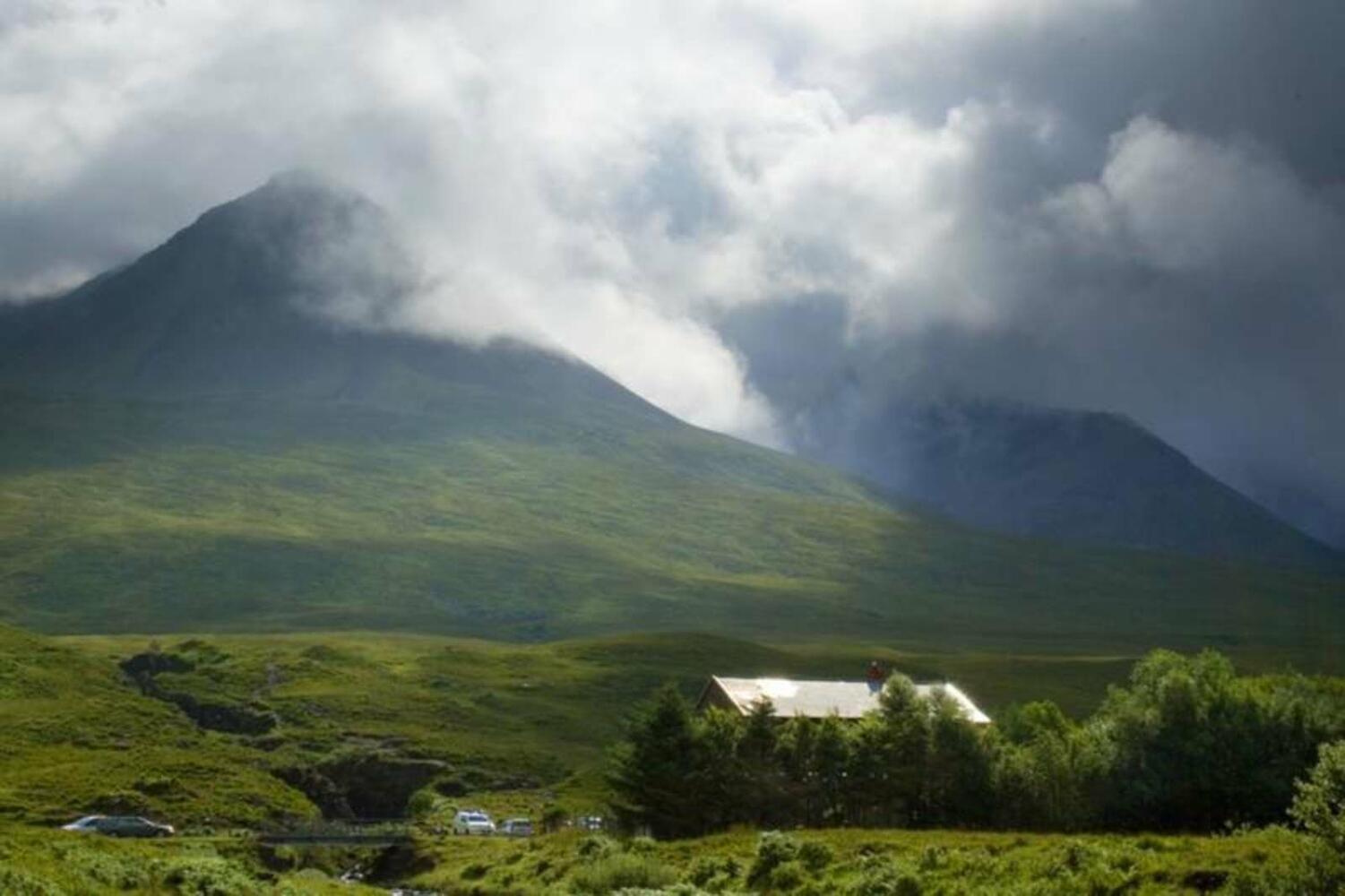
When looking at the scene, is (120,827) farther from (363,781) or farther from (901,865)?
(901,865)

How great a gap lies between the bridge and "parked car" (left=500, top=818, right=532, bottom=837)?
22.2 ft

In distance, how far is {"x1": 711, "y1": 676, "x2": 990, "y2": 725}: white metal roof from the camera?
292 ft

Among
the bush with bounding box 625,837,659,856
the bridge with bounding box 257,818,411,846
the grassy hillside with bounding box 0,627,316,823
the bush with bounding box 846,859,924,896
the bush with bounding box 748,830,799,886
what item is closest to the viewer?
the bush with bounding box 846,859,924,896

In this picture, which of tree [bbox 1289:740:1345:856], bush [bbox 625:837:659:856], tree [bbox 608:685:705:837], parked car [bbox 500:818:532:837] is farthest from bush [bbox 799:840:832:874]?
parked car [bbox 500:818:532:837]

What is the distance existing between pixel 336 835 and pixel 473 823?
41.4 ft

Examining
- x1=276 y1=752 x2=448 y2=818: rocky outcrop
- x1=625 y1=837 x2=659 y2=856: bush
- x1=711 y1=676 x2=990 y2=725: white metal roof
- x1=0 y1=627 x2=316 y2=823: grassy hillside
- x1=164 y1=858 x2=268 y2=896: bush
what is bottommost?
x1=276 y1=752 x2=448 y2=818: rocky outcrop

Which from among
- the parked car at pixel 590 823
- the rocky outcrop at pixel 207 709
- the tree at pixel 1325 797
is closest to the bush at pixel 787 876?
the tree at pixel 1325 797

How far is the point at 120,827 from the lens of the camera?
82.4 meters

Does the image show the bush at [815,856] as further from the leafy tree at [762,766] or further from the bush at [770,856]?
the leafy tree at [762,766]

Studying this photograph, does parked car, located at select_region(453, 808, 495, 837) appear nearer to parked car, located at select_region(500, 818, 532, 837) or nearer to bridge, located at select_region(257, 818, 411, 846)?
parked car, located at select_region(500, 818, 532, 837)

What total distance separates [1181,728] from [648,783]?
1130 inches

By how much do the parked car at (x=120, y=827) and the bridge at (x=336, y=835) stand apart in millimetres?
6276

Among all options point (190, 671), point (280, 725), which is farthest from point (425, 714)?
point (190, 671)

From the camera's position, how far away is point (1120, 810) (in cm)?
6981
